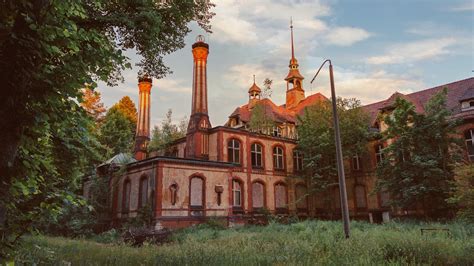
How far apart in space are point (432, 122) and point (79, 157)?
2296 centimetres

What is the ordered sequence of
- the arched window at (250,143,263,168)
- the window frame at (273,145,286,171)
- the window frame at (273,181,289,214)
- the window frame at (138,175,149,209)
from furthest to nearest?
the window frame at (273,145,286,171) → the window frame at (273,181,289,214) → the arched window at (250,143,263,168) → the window frame at (138,175,149,209)

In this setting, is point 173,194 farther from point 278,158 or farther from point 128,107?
point 128,107

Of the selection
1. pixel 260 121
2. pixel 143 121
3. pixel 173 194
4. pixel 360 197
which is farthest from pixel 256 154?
pixel 143 121

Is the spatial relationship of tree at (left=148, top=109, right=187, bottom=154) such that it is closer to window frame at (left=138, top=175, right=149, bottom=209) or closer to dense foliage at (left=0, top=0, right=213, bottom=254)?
window frame at (left=138, top=175, right=149, bottom=209)

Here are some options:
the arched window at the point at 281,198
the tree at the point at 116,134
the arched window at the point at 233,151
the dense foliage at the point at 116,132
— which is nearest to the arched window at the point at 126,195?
the arched window at the point at 233,151

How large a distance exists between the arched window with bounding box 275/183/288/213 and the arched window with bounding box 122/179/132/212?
12463mm

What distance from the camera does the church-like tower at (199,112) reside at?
92.9ft

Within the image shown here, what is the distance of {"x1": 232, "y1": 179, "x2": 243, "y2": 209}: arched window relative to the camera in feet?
93.3

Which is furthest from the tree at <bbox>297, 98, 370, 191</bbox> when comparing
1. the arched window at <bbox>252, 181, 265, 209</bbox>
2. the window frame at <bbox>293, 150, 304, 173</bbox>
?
the arched window at <bbox>252, 181, 265, 209</bbox>

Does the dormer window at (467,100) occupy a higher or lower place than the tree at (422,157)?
higher

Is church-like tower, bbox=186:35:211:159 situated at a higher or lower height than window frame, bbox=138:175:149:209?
higher

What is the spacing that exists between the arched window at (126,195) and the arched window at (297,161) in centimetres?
1509

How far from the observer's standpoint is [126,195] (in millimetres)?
26547

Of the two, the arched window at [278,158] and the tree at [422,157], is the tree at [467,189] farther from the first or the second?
the arched window at [278,158]
